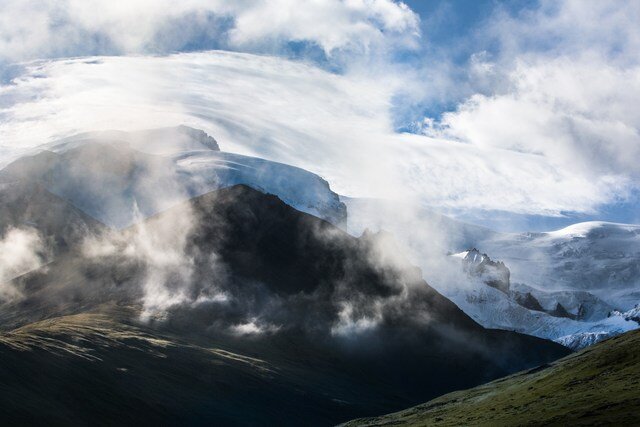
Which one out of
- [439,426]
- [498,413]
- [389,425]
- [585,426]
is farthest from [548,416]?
[389,425]

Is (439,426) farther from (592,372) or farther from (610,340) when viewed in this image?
(610,340)

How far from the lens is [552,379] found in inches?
6619

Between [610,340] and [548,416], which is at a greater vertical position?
[610,340]

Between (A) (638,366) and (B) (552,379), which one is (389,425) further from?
(A) (638,366)

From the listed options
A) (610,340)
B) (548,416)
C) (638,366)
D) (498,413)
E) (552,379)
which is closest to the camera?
(548,416)

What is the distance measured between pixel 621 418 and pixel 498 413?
141 feet

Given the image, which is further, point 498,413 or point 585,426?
point 498,413

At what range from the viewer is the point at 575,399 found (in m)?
131

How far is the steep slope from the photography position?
376ft

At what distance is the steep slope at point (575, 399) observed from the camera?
114m

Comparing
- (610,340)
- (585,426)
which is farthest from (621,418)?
(610,340)

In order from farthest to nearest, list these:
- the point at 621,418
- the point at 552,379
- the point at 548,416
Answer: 1. the point at 552,379
2. the point at 548,416
3. the point at 621,418

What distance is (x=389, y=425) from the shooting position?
191 m

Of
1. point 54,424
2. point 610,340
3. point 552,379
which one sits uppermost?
point 610,340
